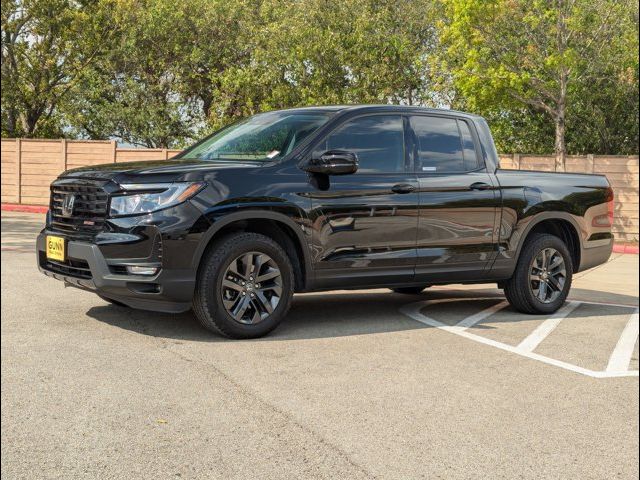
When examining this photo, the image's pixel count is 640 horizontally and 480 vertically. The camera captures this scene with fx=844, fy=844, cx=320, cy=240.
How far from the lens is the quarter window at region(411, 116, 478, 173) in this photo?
24.2 feet

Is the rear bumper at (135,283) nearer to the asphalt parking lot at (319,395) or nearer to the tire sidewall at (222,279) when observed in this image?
the tire sidewall at (222,279)

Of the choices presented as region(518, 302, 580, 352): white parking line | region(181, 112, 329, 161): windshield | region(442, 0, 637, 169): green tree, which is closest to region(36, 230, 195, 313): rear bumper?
region(181, 112, 329, 161): windshield

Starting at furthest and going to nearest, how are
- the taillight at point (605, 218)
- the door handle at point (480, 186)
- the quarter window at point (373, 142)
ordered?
the taillight at point (605, 218)
the door handle at point (480, 186)
the quarter window at point (373, 142)

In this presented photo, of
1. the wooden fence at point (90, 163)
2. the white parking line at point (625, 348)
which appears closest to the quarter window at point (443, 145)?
the white parking line at point (625, 348)

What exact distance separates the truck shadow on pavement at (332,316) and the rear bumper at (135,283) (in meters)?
0.37

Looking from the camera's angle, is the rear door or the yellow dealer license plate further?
the rear door

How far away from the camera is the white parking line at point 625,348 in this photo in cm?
614

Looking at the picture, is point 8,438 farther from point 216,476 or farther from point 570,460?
point 570,460

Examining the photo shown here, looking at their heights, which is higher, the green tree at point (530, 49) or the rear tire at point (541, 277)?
the green tree at point (530, 49)

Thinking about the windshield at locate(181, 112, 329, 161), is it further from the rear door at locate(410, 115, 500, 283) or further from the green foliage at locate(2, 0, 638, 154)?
the green foliage at locate(2, 0, 638, 154)

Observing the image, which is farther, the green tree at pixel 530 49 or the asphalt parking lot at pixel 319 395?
the green tree at pixel 530 49

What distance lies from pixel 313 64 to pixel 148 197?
10777 millimetres

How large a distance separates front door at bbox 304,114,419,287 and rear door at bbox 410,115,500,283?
0.14 metres

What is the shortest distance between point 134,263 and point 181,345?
0.69 m
